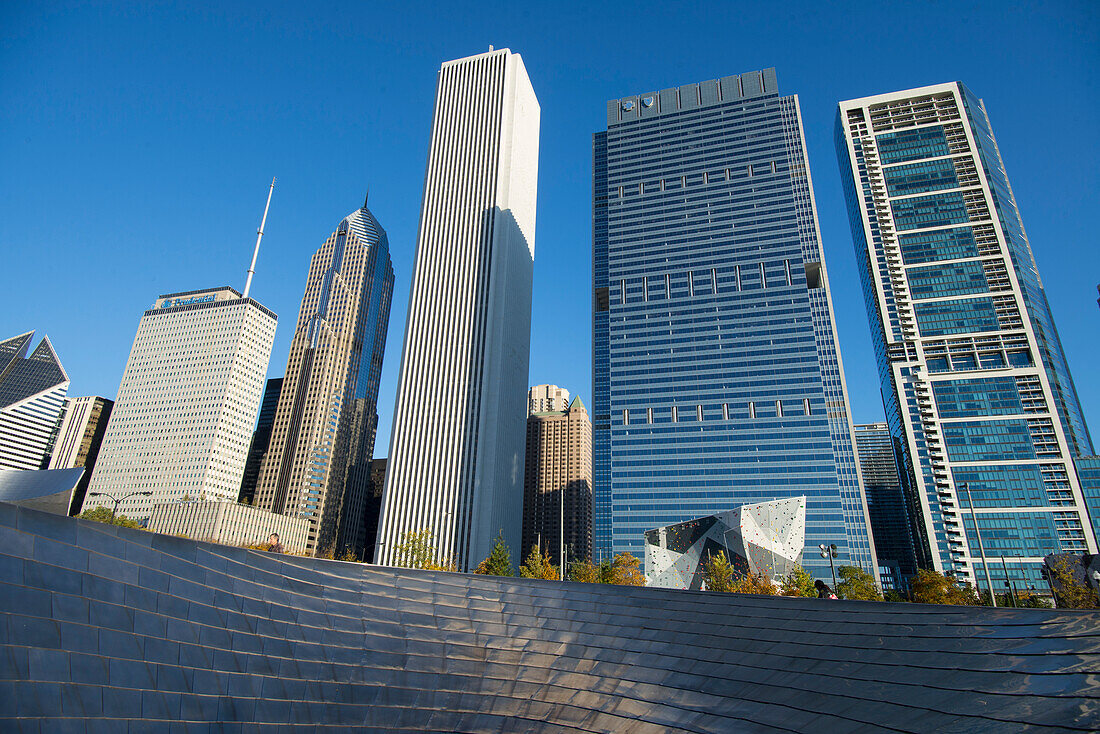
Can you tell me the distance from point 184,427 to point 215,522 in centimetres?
5134

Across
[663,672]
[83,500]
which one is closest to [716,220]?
[663,672]

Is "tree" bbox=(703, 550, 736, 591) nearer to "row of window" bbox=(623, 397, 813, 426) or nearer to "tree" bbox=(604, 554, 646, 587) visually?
"tree" bbox=(604, 554, 646, 587)

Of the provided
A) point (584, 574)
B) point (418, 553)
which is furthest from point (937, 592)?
point (418, 553)

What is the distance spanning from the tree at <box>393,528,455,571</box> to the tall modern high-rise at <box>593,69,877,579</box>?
41.7 m

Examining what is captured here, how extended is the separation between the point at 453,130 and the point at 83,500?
170238 millimetres

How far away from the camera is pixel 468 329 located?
111 meters

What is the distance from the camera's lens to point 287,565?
62.3 ft

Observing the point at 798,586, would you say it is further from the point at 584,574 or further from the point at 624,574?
the point at 584,574

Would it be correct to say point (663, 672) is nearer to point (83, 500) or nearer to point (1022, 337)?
point (1022, 337)

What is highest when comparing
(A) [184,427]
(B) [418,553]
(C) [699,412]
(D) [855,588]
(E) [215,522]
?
(A) [184,427]

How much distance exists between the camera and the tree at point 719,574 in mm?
55303

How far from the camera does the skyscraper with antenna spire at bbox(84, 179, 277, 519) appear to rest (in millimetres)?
181125

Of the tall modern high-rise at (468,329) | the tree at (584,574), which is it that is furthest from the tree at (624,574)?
the tall modern high-rise at (468,329)

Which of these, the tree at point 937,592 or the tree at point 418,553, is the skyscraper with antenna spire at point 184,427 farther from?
the tree at point 937,592
